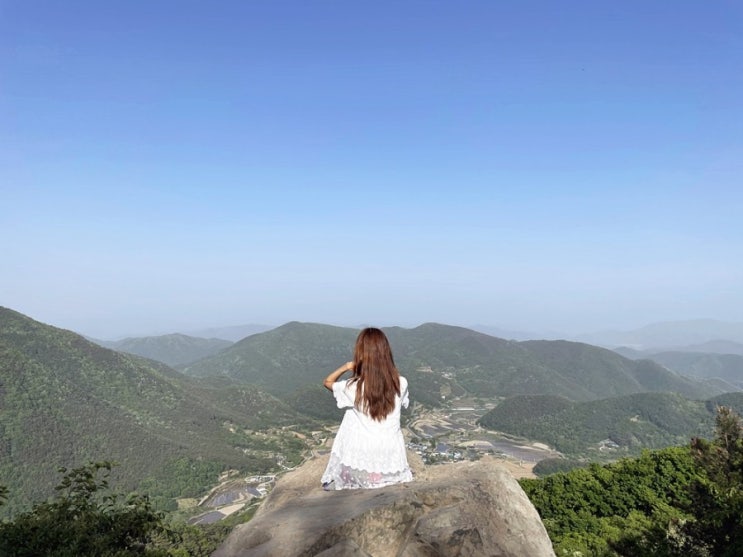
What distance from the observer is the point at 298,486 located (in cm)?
870

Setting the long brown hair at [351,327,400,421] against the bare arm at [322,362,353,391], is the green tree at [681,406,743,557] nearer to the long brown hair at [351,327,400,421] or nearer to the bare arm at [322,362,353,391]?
the long brown hair at [351,327,400,421]

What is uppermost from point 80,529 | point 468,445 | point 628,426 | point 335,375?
point 335,375

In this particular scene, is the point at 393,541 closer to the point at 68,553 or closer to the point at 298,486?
the point at 298,486

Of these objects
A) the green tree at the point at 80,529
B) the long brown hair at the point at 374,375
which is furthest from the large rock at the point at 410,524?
the green tree at the point at 80,529

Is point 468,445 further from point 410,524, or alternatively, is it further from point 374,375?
point 410,524

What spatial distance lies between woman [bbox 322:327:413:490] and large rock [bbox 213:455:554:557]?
1.04 ft

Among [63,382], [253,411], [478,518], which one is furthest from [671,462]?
[253,411]

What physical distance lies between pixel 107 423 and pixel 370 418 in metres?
161

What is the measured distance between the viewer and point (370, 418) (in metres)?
7.23

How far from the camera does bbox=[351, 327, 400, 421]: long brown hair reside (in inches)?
276

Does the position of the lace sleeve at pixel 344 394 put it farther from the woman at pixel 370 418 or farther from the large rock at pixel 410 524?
the large rock at pixel 410 524

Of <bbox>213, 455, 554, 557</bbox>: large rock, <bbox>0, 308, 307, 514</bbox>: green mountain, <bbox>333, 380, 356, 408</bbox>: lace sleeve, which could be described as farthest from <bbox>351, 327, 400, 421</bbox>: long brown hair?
<bbox>0, 308, 307, 514</bbox>: green mountain

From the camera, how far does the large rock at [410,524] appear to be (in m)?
5.46

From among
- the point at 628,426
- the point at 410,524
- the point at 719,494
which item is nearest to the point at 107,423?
the point at 719,494
